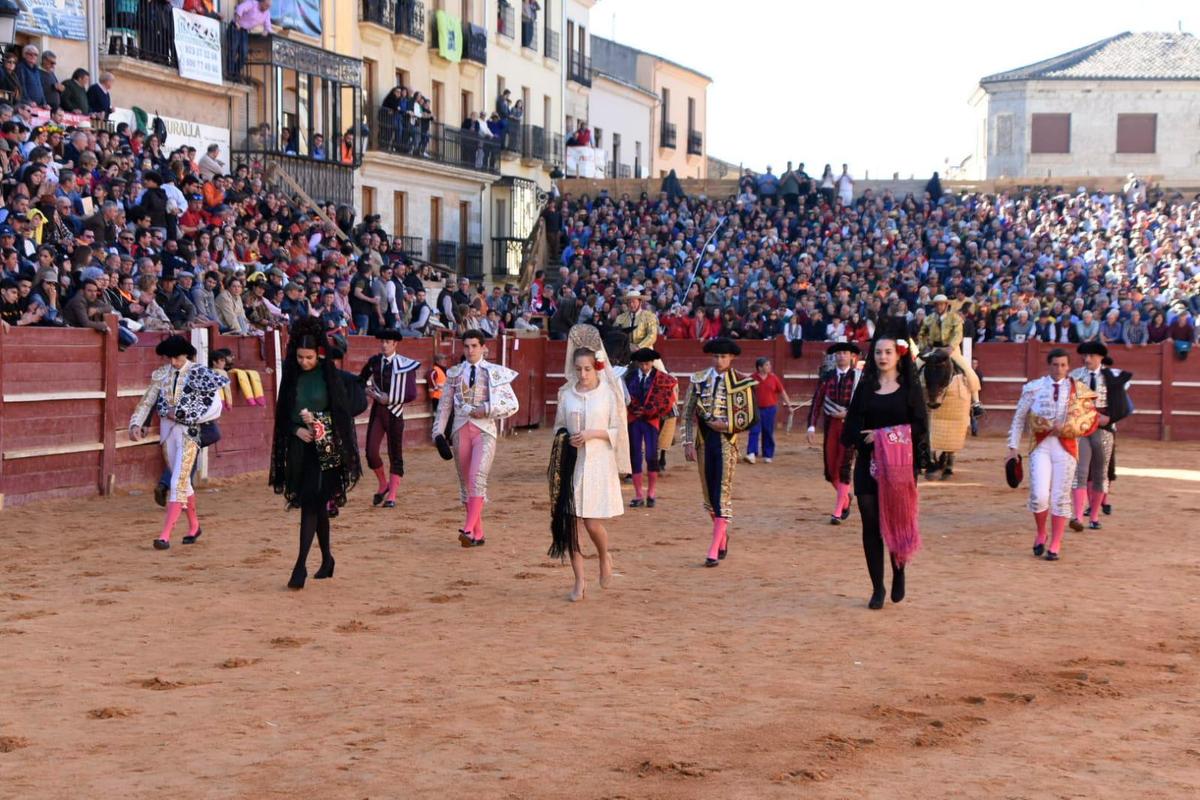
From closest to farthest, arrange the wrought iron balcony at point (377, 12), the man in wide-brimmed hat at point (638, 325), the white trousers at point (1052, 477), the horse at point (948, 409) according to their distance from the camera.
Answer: the white trousers at point (1052, 477) → the horse at point (948, 409) → the man in wide-brimmed hat at point (638, 325) → the wrought iron balcony at point (377, 12)

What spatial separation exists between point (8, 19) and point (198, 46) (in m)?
5.11

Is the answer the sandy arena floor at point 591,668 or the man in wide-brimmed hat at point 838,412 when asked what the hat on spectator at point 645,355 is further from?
the sandy arena floor at point 591,668

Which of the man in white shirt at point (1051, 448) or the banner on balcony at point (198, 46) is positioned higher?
the banner on balcony at point (198, 46)

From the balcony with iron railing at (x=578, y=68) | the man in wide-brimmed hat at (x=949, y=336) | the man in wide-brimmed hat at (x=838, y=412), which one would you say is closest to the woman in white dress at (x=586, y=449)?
the man in wide-brimmed hat at (x=838, y=412)

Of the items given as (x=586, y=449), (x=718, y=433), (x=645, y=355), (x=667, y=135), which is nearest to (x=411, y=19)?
(x=667, y=135)

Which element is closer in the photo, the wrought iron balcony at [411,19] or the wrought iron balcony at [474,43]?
the wrought iron balcony at [411,19]

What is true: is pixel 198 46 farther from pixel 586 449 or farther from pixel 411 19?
pixel 586 449

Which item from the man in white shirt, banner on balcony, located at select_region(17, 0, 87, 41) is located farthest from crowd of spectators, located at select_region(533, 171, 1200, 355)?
the man in white shirt

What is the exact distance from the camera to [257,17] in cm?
2738

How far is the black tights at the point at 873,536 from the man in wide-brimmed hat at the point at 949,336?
7.81m

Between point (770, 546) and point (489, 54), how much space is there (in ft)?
95.5

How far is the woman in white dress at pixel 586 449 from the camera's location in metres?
9.31

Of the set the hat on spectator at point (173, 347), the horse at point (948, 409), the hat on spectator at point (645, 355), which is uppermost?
the hat on spectator at point (173, 347)

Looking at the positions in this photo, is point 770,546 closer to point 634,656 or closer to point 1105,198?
point 634,656
